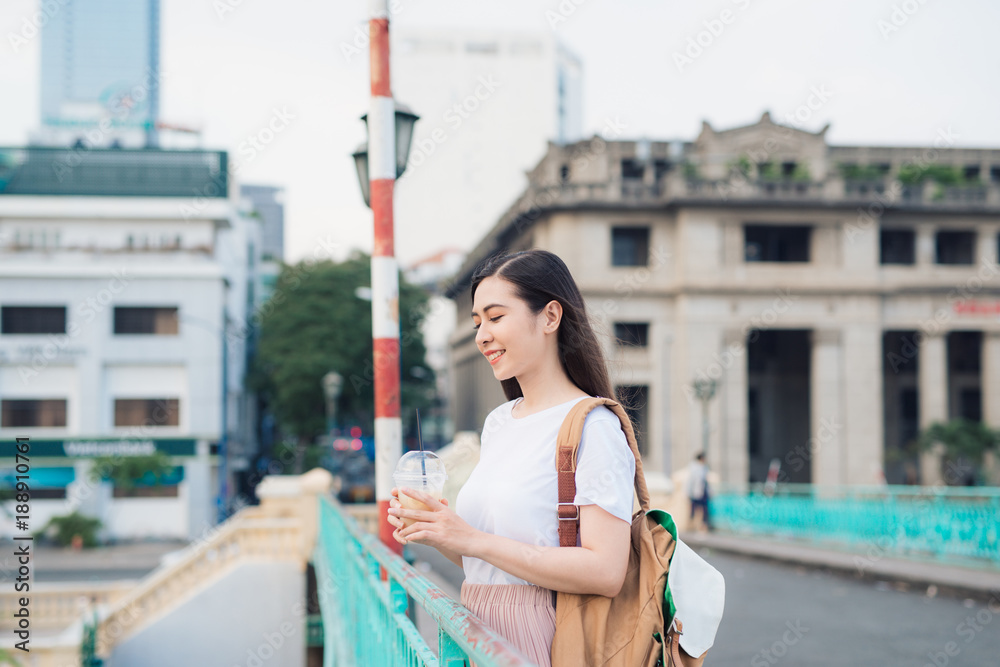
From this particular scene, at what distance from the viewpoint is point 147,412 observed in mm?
32812

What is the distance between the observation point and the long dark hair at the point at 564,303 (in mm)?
2279

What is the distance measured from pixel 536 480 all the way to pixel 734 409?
3122cm

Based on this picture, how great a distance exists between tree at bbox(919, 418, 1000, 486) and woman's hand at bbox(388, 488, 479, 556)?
3331 centimetres

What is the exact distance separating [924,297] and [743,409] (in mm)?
8851

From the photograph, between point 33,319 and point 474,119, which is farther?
point 474,119

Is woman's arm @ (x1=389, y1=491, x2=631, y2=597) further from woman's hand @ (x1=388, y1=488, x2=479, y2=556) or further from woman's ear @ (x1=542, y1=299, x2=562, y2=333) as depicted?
woman's ear @ (x1=542, y1=299, x2=562, y2=333)

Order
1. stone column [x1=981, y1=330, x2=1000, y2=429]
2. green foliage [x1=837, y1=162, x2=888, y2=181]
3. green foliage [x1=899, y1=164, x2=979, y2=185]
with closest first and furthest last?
stone column [x1=981, y1=330, x2=1000, y2=429], green foliage [x1=837, y1=162, x2=888, y2=181], green foliage [x1=899, y1=164, x2=979, y2=185]

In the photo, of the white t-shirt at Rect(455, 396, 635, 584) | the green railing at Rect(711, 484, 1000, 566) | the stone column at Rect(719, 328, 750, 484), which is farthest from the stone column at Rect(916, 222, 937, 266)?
the white t-shirt at Rect(455, 396, 635, 584)

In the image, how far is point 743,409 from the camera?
32.0m

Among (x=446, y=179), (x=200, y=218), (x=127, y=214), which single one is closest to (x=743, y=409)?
(x=200, y=218)

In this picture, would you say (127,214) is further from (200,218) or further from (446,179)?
(446,179)

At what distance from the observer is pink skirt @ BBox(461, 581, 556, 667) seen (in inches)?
82.6

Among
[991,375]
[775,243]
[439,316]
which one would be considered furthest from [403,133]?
[439,316]

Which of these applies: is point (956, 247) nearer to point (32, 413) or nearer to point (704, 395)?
point (704, 395)
